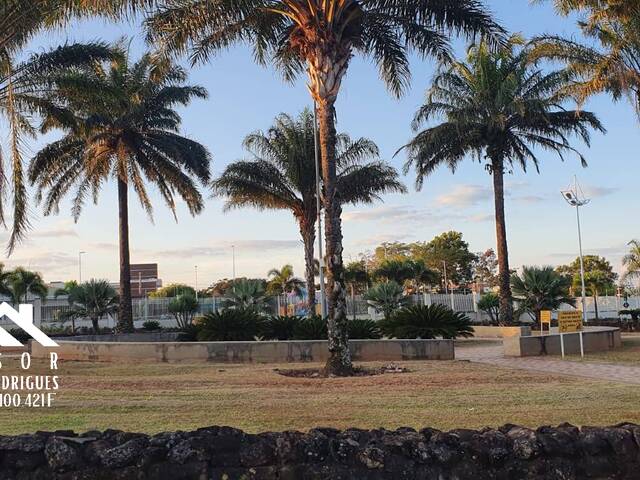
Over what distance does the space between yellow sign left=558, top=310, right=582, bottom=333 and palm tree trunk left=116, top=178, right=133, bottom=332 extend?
17.2 metres

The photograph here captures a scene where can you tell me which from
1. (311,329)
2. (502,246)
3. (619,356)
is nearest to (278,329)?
(311,329)

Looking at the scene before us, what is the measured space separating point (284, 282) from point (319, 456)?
51.6 m

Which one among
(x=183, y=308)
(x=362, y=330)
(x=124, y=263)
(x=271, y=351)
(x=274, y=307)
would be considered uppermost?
(x=124, y=263)

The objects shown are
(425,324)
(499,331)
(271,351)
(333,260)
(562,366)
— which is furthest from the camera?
(499,331)

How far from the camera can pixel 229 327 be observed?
19.1m

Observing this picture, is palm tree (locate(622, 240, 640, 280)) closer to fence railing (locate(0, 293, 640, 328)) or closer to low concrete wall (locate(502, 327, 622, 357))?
fence railing (locate(0, 293, 640, 328))

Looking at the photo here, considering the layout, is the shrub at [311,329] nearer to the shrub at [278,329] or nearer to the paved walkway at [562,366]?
the shrub at [278,329]

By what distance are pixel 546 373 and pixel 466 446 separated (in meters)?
9.00

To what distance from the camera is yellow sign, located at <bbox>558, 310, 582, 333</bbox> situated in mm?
15812

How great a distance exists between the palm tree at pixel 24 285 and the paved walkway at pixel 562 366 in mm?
30659

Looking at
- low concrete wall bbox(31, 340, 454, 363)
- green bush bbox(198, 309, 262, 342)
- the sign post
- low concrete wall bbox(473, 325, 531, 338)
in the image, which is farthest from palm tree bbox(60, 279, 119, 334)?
the sign post

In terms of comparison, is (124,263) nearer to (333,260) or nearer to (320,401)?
(333,260)

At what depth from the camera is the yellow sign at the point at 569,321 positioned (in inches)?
623

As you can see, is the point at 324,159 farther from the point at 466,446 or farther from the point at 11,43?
the point at 466,446
